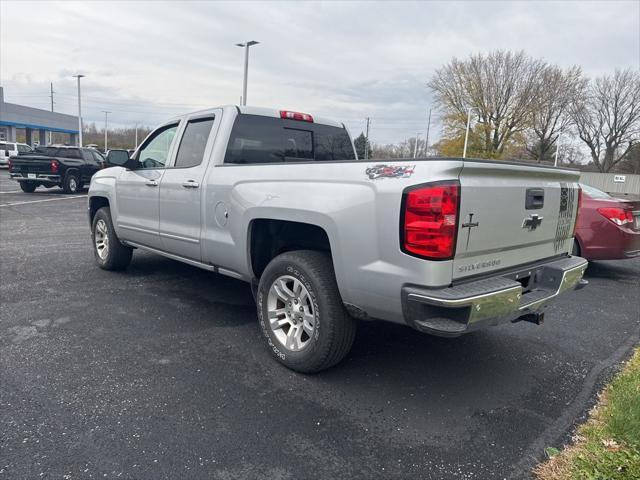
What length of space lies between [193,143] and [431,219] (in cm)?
285

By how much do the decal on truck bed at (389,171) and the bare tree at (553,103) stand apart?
43179 millimetres

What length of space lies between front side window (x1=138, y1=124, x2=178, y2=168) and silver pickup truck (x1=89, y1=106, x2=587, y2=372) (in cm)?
5

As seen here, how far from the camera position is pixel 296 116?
4.75 meters

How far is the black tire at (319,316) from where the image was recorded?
310 cm

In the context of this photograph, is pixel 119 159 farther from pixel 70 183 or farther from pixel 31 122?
pixel 31 122

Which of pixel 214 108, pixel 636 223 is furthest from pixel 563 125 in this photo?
pixel 214 108

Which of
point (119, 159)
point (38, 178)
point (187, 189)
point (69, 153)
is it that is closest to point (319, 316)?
point (187, 189)

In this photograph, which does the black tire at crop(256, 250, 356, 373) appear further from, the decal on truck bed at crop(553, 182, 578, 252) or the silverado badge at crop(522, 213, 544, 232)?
the decal on truck bed at crop(553, 182, 578, 252)

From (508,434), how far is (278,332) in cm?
169

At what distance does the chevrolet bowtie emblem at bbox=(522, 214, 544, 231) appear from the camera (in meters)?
3.12

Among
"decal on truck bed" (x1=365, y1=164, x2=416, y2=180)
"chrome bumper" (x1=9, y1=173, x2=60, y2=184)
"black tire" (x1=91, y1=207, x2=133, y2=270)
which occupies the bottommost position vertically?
"black tire" (x1=91, y1=207, x2=133, y2=270)

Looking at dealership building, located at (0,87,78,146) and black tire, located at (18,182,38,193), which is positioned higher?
dealership building, located at (0,87,78,146)

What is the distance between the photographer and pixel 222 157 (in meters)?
4.14

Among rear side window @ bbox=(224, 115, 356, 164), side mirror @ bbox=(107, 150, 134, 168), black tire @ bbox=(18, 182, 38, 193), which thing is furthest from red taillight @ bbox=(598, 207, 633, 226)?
black tire @ bbox=(18, 182, 38, 193)
